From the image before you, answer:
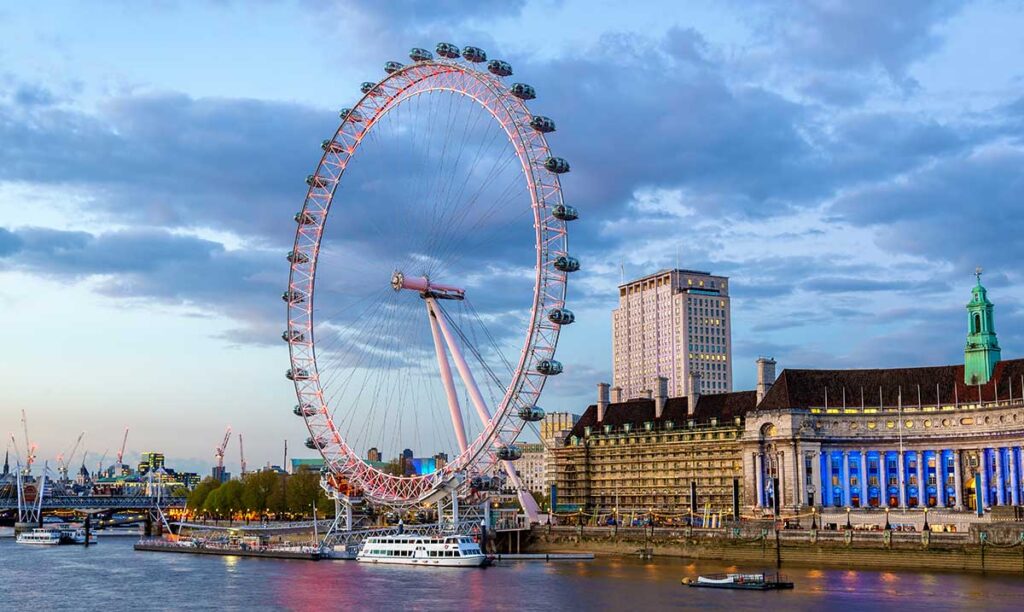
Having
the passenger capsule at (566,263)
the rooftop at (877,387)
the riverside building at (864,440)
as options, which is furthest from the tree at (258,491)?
the passenger capsule at (566,263)

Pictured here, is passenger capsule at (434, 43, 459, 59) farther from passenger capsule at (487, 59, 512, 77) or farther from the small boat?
the small boat

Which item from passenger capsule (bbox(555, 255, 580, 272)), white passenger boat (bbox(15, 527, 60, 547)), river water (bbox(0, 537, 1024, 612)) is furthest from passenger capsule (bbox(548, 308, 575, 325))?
white passenger boat (bbox(15, 527, 60, 547))

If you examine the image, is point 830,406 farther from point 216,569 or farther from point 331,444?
point 216,569

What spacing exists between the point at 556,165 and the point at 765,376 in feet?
198

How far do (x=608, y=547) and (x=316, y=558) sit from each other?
1158 inches

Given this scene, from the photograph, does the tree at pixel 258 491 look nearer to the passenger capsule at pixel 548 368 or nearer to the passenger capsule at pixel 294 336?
the passenger capsule at pixel 294 336

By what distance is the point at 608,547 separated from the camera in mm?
122000

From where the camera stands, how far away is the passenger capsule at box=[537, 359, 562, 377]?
9606 centimetres

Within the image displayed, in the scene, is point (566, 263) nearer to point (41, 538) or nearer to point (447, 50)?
point (447, 50)

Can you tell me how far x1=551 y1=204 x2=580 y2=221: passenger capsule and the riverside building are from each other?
1744 inches

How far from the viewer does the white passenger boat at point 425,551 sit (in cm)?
10688

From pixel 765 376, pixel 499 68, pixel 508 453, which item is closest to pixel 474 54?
pixel 499 68

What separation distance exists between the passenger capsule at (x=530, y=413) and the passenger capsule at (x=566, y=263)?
11.6 meters

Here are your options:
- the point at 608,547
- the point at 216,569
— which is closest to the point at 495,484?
the point at 608,547
